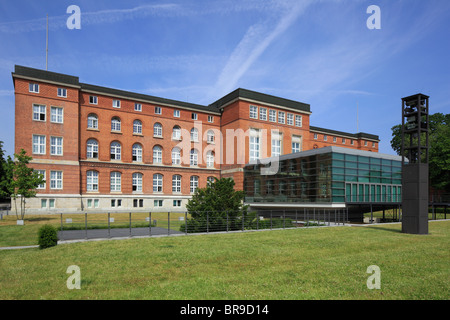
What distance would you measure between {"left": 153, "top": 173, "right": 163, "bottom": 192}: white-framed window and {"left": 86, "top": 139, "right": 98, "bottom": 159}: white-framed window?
9.42m

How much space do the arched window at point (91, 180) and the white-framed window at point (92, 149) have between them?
7.80ft

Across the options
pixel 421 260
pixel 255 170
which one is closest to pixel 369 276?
pixel 421 260

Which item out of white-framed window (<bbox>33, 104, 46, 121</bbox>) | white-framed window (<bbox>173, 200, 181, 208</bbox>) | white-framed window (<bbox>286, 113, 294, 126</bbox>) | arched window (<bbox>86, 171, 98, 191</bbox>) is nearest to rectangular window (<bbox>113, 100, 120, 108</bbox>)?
white-framed window (<bbox>33, 104, 46, 121</bbox>)

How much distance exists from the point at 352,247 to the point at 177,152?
3962 cm

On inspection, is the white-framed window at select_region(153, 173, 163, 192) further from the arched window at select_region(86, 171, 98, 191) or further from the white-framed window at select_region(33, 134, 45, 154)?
the white-framed window at select_region(33, 134, 45, 154)

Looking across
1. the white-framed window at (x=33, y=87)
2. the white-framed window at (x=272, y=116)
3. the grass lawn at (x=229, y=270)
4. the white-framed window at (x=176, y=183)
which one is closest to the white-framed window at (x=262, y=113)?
the white-framed window at (x=272, y=116)

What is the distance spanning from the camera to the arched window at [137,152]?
47938mm

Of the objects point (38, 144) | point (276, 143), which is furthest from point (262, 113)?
point (38, 144)

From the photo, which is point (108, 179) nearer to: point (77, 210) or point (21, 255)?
point (77, 210)

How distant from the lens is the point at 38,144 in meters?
39.7

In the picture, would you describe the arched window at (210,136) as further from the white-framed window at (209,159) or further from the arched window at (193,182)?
the arched window at (193,182)

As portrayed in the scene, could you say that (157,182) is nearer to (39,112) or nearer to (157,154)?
(157,154)

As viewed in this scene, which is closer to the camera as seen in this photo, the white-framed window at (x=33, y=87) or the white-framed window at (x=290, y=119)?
the white-framed window at (x=33, y=87)

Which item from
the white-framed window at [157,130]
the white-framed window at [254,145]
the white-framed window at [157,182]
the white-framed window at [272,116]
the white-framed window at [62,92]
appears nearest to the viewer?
the white-framed window at [62,92]
